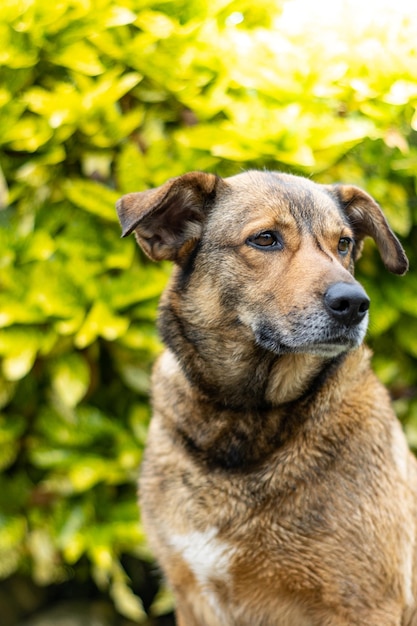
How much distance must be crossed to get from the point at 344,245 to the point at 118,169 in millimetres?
1597

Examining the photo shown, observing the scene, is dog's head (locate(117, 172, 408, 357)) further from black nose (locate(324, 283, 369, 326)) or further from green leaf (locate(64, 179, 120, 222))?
green leaf (locate(64, 179, 120, 222))

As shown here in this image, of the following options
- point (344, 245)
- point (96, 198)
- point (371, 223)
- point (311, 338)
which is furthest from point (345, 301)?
point (96, 198)

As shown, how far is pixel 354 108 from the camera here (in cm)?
411

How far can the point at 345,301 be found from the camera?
2.42 meters

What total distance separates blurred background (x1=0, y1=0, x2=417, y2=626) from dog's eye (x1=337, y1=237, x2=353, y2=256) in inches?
40.8

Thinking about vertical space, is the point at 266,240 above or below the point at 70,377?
above

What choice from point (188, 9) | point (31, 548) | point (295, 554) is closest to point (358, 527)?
point (295, 554)

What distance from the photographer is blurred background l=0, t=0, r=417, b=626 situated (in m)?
3.92

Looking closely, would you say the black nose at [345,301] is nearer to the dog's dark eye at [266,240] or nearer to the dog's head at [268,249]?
the dog's head at [268,249]

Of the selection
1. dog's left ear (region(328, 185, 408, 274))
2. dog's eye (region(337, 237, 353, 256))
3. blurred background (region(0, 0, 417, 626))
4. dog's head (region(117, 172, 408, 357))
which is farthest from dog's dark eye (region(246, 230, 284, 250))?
blurred background (region(0, 0, 417, 626))

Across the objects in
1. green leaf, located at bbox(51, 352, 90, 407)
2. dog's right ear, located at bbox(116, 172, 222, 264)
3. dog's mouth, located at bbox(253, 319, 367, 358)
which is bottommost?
green leaf, located at bbox(51, 352, 90, 407)

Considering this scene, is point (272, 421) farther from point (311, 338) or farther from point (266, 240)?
point (266, 240)

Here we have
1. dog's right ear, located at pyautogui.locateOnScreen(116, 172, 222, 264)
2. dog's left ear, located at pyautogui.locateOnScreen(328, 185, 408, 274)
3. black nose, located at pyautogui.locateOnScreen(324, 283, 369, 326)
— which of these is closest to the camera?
black nose, located at pyautogui.locateOnScreen(324, 283, 369, 326)

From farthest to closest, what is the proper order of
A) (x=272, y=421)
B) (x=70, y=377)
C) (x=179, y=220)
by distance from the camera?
(x=70, y=377)
(x=179, y=220)
(x=272, y=421)
